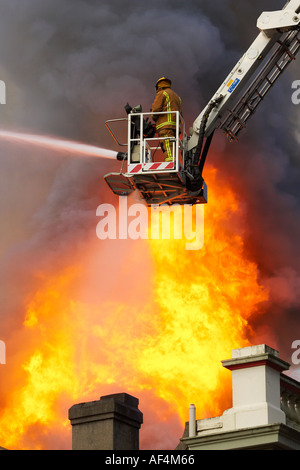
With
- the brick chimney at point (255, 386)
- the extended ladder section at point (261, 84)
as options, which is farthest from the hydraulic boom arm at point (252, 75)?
the brick chimney at point (255, 386)

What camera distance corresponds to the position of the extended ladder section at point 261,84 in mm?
21312

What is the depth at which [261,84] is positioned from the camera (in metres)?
21.4

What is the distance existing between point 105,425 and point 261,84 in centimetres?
929

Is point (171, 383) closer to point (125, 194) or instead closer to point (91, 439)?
point (125, 194)

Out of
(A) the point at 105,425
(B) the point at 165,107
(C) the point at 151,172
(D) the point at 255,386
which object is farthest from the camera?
(B) the point at 165,107

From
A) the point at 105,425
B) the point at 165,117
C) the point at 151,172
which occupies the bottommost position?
the point at 105,425

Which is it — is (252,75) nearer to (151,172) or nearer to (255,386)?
(151,172)

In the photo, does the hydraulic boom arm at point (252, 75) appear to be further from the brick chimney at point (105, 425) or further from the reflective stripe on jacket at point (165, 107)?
the brick chimney at point (105, 425)

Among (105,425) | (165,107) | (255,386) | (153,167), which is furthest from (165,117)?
(105,425)

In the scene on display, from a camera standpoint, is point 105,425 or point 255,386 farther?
point 255,386

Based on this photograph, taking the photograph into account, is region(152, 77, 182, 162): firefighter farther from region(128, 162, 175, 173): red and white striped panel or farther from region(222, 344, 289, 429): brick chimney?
region(222, 344, 289, 429): brick chimney
